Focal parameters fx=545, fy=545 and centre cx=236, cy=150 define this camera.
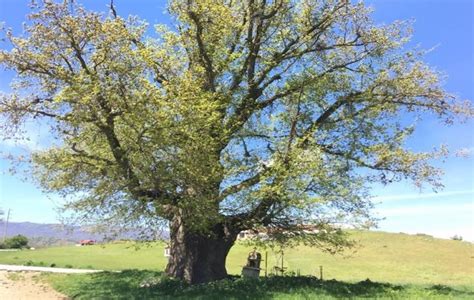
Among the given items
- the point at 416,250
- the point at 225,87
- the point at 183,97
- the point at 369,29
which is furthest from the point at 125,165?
the point at 416,250

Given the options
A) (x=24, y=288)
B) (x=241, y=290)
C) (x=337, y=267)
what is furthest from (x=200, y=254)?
(x=337, y=267)

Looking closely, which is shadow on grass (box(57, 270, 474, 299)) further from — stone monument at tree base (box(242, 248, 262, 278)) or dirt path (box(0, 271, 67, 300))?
stone monument at tree base (box(242, 248, 262, 278))

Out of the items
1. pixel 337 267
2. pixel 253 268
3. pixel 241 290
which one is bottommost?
pixel 241 290

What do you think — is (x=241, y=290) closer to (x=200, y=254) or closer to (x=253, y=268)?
(x=200, y=254)

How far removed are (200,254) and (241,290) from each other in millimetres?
4587

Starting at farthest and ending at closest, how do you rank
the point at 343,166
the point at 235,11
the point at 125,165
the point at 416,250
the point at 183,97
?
the point at 416,250, the point at 235,11, the point at 343,166, the point at 125,165, the point at 183,97

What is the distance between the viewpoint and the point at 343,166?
2152 centimetres

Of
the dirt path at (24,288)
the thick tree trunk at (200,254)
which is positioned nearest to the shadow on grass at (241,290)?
the dirt path at (24,288)

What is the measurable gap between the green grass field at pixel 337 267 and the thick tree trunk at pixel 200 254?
1241 mm

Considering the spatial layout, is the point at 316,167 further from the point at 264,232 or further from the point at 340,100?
the point at 340,100

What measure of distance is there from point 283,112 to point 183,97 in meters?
7.91

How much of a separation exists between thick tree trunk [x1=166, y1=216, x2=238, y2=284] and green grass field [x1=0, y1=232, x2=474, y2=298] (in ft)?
4.07

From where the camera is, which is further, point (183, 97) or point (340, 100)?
point (340, 100)

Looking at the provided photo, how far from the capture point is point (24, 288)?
22.6m
